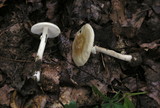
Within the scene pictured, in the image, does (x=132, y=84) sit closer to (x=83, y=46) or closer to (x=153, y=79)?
(x=153, y=79)

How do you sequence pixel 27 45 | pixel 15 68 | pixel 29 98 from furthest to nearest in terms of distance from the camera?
pixel 27 45 < pixel 15 68 < pixel 29 98

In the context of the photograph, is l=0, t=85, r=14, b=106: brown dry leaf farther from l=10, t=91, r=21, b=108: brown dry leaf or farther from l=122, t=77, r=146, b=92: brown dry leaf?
l=122, t=77, r=146, b=92: brown dry leaf

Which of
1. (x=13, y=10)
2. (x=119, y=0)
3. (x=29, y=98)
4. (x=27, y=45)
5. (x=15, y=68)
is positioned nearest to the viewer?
(x=29, y=98)

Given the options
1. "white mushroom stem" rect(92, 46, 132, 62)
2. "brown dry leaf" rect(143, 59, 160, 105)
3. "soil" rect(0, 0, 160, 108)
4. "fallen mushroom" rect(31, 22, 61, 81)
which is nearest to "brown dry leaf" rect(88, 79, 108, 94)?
"soil" rect(0, 0, 160, 108)

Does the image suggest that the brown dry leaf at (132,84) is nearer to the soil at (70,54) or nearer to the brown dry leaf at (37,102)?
the soil at (70,54)

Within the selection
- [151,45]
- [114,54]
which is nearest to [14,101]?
[114,54]

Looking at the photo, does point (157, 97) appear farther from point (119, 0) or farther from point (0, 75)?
point (0, 75)

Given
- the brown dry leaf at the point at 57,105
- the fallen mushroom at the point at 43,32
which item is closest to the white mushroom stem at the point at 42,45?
the fallen mushroom at the point at 43,32

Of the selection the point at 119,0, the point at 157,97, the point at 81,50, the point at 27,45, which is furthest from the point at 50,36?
the point at 157,97
